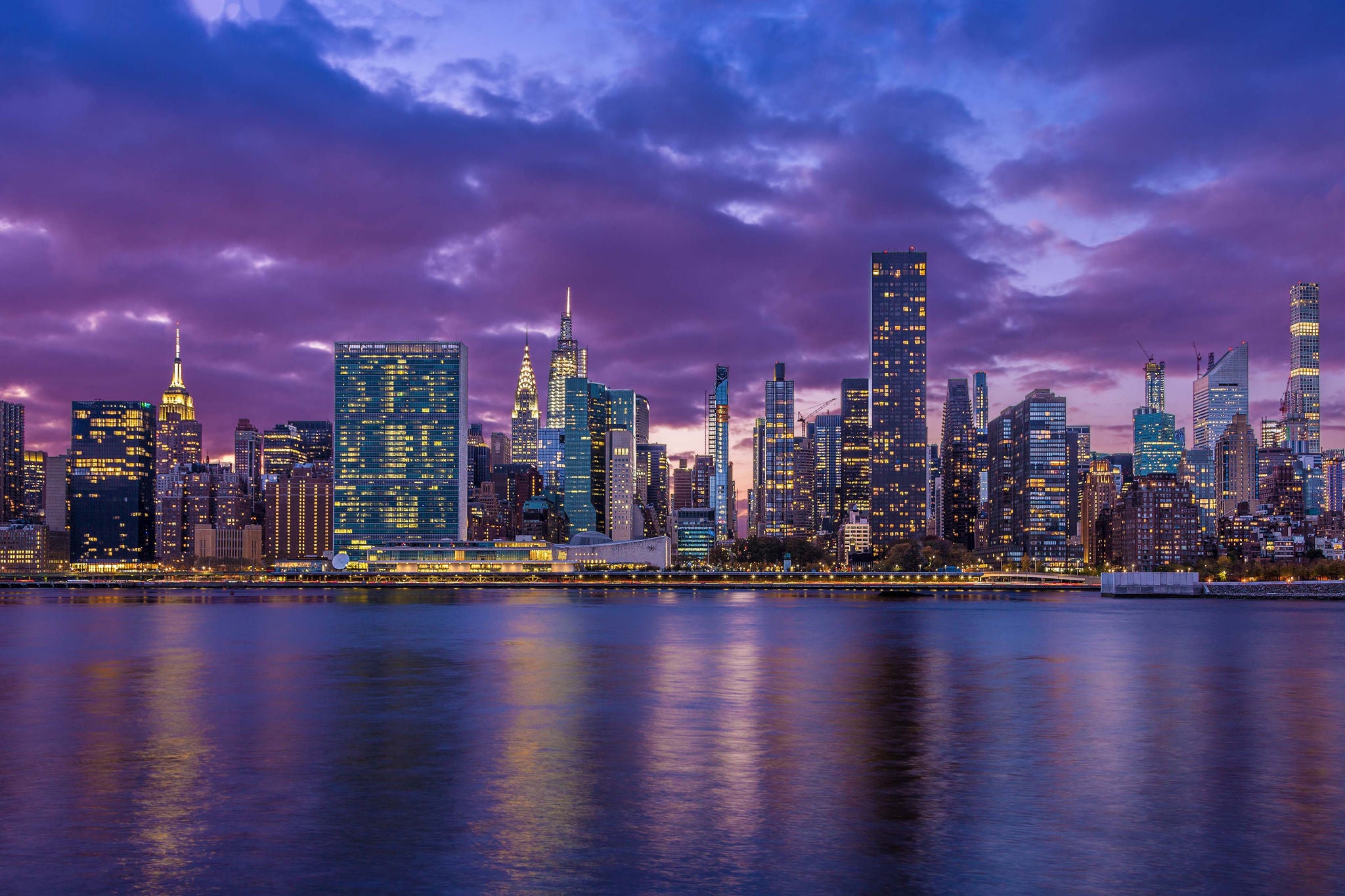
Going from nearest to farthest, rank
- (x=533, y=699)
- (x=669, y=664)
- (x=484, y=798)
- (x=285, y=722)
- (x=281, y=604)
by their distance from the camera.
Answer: (x=484, y=798) → (x=285, y=722) → (x=533, y=699) → (x=669, y=664) → (x=281, y=604)

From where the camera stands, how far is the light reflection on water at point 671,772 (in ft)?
88.1

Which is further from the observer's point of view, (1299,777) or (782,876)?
(1299,777)

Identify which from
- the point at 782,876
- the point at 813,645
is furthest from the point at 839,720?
the point at 813,645

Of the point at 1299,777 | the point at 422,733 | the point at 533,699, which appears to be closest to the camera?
the point at 1299,777

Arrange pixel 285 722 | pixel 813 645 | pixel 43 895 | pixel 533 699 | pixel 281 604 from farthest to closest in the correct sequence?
pixel 281 604 < pixel 813 645 < pixel 533 699 < pixel 285 722 < pixel 43 895

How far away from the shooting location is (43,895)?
24.6 m

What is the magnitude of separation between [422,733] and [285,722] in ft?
24.0

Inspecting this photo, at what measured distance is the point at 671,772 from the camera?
128 ft

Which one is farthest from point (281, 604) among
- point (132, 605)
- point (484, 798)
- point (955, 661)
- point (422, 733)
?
point (484, 798)

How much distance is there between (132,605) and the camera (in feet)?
620

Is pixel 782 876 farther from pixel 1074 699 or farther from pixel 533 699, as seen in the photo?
pixel 1074 699

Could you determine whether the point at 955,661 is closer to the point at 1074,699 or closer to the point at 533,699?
the point at 1074,699

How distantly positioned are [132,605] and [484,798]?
573 feet

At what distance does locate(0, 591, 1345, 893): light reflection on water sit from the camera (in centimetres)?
2686
